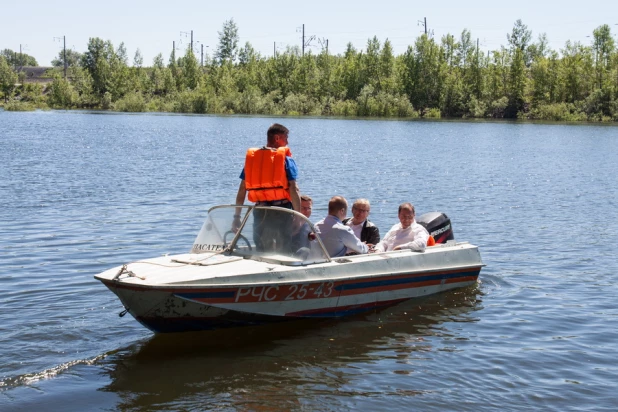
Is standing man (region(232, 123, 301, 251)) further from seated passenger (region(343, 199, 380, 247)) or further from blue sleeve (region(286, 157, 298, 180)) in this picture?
seated passenger (region(343, 199, 380, 247))

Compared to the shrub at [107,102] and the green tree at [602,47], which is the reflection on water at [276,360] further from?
the shrub at [107,102]

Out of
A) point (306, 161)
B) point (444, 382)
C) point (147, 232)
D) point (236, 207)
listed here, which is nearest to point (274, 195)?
point (236, 207)

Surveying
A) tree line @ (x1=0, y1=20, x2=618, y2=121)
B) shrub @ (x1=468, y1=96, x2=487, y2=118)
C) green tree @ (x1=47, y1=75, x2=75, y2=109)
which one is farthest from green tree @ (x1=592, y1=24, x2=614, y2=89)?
green tree @ (x1=47, y1=75, x2=75, y2=109)

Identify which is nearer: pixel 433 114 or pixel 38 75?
pixel 433 114

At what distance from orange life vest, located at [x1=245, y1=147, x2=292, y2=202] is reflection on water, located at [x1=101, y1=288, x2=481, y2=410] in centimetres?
160

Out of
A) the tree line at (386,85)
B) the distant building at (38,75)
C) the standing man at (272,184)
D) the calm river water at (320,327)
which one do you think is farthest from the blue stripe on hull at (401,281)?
the distant building at (38,75)

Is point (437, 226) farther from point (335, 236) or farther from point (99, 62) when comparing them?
point (99, 62)

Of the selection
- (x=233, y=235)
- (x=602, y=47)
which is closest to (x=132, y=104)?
(x=602, y=47)

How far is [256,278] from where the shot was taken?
8383 mm

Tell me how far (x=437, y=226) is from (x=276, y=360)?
432cm

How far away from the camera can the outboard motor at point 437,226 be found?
11.8 m

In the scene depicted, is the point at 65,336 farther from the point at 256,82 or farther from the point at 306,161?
the point at 256,82

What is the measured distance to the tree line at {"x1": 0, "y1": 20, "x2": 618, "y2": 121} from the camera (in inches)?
3627

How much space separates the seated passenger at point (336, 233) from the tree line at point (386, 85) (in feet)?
261
